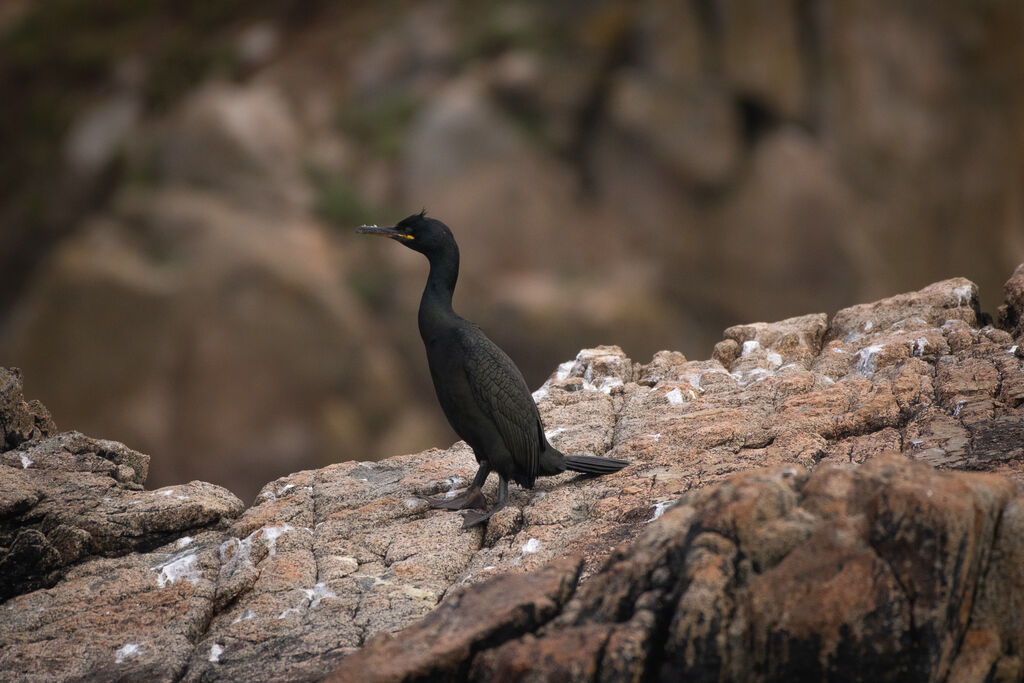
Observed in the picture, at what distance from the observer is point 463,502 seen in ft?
17.5

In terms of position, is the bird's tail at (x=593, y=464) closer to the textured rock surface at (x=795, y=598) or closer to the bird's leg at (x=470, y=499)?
the bird's leg at (x=470, y=499)

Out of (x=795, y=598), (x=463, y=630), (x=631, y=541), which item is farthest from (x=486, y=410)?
(x=795, y=598)

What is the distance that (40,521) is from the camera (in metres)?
4.96

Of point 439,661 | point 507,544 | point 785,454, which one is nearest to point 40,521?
point 507,544

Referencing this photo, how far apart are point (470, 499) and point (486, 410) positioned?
0.51 meters

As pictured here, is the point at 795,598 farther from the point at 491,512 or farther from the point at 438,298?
the point at 438,298

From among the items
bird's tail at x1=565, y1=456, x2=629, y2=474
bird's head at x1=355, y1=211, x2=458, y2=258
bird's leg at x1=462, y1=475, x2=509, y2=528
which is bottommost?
bird's leg at x1=462, y1=475, x2=509, y2=528

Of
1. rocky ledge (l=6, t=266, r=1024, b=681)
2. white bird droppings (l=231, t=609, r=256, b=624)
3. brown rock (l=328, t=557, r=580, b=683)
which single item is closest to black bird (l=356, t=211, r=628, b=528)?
rocky ledge (l=6, t=266, r=1024, b=681)

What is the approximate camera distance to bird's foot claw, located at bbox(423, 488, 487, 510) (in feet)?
17.4

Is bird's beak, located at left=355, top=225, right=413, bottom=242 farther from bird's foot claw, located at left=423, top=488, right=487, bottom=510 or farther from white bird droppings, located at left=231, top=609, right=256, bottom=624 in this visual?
white bird droppings, located at left=231, top=609, right=256, bottom=624

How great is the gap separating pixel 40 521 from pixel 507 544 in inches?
96.7

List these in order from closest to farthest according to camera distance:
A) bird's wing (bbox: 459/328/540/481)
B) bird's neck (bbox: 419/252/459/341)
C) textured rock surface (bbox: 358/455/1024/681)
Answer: textured rock surface (bbox: 358/455/1024/681)
bird's wing (bbox: 459/328/540/481)
bird's neck (bbox: 419/252/459/341)

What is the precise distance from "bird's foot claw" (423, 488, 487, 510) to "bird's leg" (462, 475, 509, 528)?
0.23ft

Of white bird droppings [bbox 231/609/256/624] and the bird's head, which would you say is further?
the bird's head
